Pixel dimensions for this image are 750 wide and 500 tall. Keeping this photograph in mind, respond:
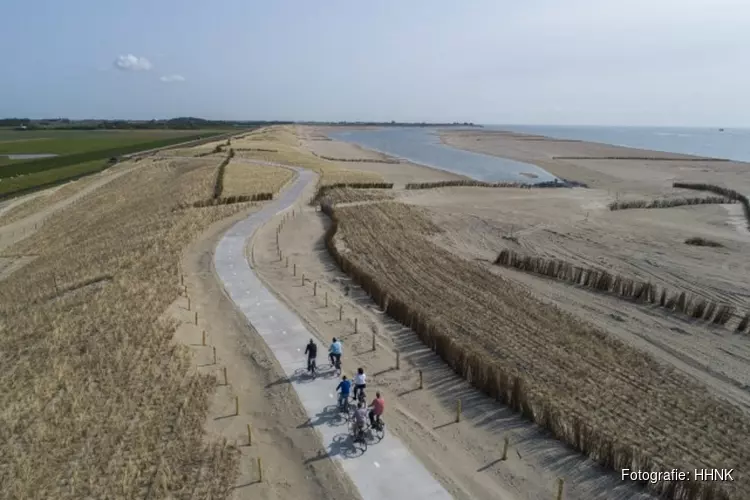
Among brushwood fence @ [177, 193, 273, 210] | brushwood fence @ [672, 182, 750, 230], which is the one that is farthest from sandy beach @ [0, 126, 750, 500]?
brushwood fence @ [177, 193, 273, 210]

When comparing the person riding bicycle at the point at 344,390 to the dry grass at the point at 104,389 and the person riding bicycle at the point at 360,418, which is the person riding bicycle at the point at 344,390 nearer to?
the person riding bicycle at the point at 360,418

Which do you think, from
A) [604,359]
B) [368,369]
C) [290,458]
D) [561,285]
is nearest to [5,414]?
[290,458]

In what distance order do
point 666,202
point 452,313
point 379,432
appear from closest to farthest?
point 379,432, point 452,313, point 666,202

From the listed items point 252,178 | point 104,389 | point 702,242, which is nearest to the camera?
point 104,389

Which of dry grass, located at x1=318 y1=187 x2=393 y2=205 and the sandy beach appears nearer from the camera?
the sandy beach

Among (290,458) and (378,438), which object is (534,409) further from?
(290,458)

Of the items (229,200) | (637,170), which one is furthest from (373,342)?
(637,170)

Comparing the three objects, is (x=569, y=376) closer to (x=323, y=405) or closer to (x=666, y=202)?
(x=323, y=405)

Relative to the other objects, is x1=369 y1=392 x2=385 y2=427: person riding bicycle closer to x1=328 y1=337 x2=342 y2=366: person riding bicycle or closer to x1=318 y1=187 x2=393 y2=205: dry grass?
x1=328 y1=337 x2=342 y2=366: person riding bicycle
